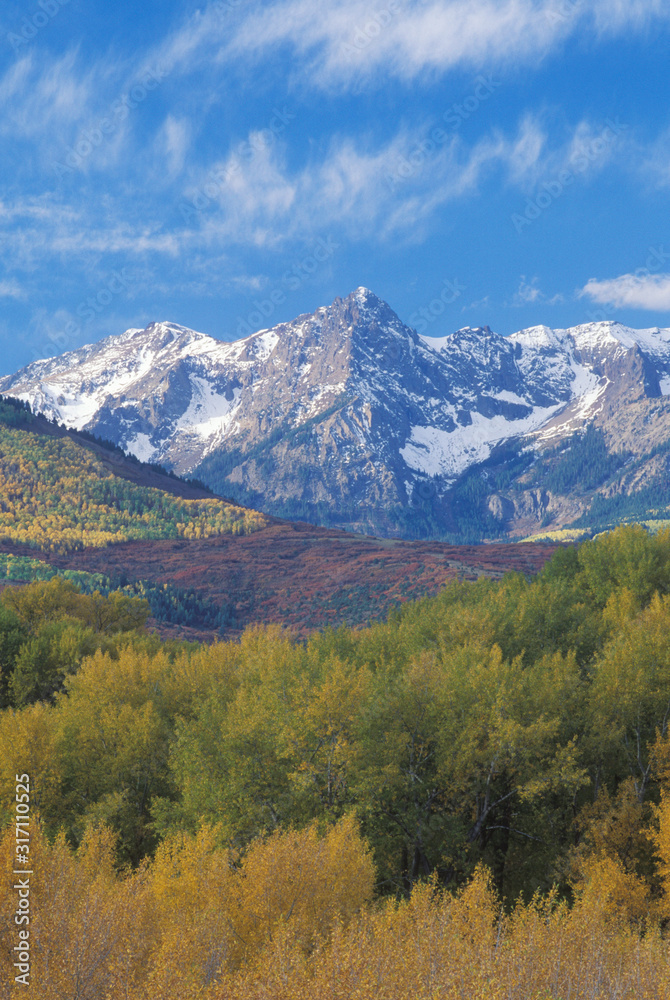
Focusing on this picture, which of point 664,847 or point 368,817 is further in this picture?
point 368,817

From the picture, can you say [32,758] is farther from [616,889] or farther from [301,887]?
[616,889]

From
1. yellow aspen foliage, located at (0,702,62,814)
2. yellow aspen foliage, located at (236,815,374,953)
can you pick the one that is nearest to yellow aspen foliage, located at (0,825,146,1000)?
yellow aspen foliage, located at (236,815,374,953)

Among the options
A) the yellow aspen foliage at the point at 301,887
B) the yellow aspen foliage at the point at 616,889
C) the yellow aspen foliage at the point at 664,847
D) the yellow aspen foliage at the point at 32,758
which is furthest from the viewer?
the yellow aspen foliage at the point at 32,758

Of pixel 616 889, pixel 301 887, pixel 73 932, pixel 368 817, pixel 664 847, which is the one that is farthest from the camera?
pixel 368 817

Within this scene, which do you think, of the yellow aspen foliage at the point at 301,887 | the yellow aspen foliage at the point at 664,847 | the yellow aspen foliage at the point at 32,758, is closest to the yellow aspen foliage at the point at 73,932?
the yellow aspen foliage at the point at 301,887

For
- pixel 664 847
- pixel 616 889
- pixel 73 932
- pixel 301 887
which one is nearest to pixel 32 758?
pixel 73 932

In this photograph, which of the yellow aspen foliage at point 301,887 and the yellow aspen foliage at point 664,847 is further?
the yellow aspen foliage at point 664,847

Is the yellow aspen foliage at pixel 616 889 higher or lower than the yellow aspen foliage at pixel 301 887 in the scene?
lower

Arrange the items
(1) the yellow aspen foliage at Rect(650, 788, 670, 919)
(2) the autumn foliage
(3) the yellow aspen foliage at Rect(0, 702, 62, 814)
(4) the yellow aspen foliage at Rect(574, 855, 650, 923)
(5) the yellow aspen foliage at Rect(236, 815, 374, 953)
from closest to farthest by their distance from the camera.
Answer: (2) the autumn foliage → (5) the yellow aspen foliage at Rect(236, 815, 374, 953) → (1) the yellow aspen foliage at Rect(650, 788, 670, 919) → (4) the yellow aspen foliage at Rect(574, 855, 650, 923) → (3) the yellow aspen foliage at Rect(0, 702, 62, 814)

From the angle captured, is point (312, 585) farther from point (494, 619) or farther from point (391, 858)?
point (391, 858)

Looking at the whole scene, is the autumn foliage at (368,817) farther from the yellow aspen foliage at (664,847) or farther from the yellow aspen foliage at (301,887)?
the yellow aspen foliage at (664,847)

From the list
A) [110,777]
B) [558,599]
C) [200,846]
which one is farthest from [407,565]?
[200,846]

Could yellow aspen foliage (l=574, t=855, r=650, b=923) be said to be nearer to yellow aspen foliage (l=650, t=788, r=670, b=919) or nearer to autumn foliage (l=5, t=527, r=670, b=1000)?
autumn foliage (l=5, t=527, r=670, b=1000)

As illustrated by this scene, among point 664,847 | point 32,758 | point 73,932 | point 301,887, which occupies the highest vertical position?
point 73,932
